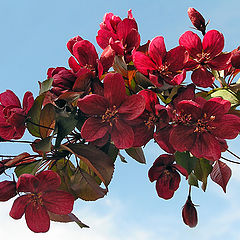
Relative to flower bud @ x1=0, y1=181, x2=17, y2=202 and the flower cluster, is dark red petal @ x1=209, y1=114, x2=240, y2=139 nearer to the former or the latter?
the flower cluster

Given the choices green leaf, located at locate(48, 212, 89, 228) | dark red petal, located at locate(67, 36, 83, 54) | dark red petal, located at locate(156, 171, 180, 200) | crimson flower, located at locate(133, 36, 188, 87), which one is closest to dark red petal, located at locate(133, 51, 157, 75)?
crimson flower, located at locate(133, 36, 188, 87)

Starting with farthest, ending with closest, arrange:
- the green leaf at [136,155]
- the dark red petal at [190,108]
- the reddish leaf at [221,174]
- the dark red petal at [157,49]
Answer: the reddish leaf at [221,174] < the green leaf at [136,155] < the dark red petal at [157,49] < the dark red petal at [190,108]

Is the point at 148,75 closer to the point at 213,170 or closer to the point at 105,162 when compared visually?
the point at 105,162

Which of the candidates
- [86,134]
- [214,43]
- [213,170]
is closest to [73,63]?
[86,134]

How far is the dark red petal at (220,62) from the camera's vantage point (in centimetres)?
110

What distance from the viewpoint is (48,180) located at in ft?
3.23

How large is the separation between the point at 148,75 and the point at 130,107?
0.15 m

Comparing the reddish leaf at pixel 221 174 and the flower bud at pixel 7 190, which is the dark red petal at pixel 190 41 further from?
the flower bud at pixel 7 190

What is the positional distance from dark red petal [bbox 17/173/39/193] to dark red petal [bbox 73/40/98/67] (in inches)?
13.3

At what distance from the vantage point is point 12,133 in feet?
3.51

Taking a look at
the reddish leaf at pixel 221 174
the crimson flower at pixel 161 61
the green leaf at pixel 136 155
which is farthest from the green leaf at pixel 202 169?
the crimson flower at pixel 161 61

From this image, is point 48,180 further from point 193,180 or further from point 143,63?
point 193,180

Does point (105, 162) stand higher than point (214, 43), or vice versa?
point (214, 43)

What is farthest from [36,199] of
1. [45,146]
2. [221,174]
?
[221,174]
